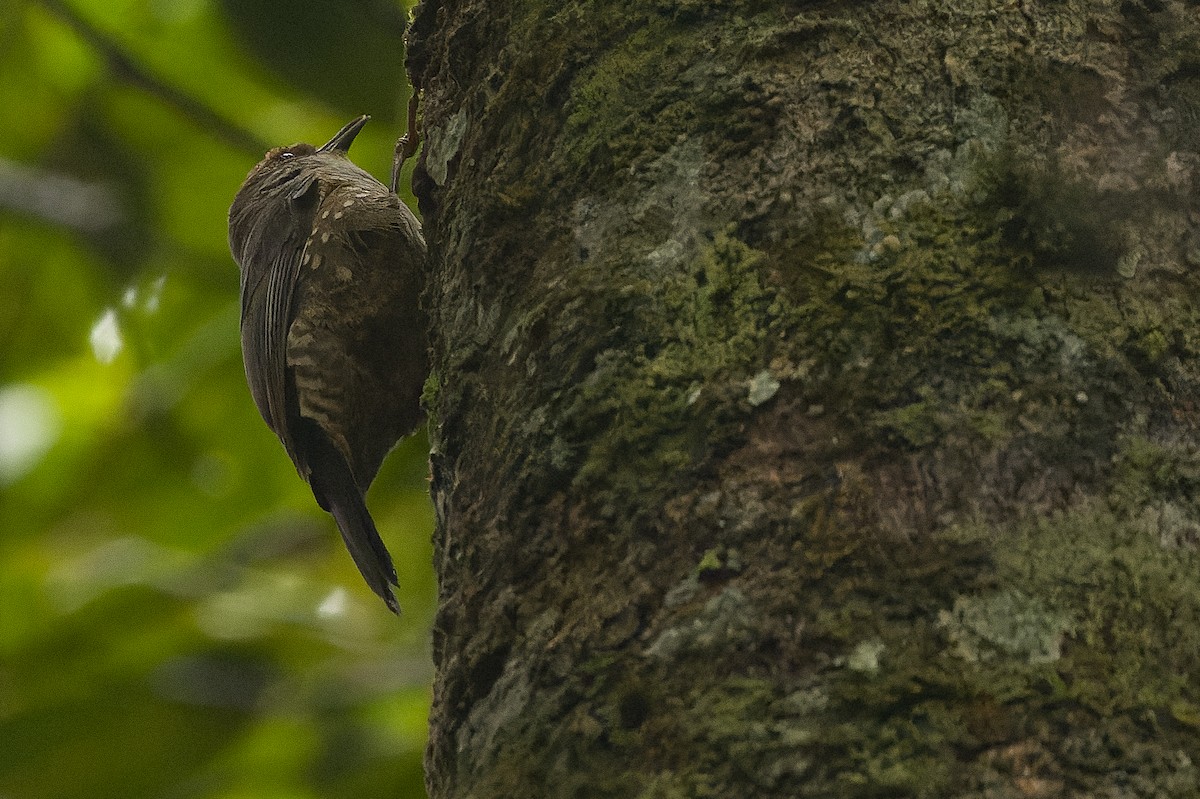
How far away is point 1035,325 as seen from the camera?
141 cm

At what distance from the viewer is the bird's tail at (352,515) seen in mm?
2957

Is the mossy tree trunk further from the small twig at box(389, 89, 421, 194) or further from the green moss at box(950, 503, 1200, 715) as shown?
the small twig at box(389, 89, 421, 194)

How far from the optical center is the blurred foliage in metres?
3.21

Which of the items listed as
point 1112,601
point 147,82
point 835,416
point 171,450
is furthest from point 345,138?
point 1112,601

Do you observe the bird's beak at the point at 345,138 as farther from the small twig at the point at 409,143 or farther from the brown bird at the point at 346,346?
the small twig at the point at 409,143

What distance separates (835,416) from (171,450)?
2.93 metres

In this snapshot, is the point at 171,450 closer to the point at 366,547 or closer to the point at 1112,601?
the point at 366,547

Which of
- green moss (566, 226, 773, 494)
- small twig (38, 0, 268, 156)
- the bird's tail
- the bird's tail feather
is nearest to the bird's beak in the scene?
small twig (38, 0, 268, 156)

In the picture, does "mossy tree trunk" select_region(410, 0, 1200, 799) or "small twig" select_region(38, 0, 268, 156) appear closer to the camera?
"mossy tree trunk" select_region(410, 0, 1200, 799)

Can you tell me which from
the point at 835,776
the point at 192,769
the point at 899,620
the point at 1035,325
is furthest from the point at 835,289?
the point at 192,769

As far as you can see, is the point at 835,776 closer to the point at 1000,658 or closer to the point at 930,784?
the point at 930,784

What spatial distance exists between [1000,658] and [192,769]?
7.76 feet

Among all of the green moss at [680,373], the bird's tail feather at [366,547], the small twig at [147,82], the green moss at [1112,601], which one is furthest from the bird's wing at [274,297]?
the green moss at [1112,601]

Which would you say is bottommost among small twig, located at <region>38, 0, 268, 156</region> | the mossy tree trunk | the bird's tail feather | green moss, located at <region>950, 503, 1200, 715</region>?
the bird's tail feather
